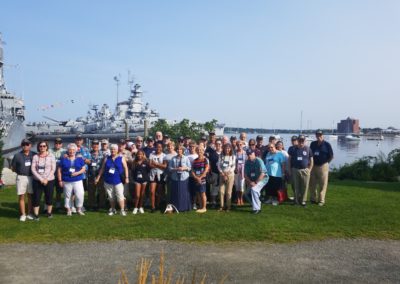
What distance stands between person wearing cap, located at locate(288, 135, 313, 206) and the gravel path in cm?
318

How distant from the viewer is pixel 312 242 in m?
6.86

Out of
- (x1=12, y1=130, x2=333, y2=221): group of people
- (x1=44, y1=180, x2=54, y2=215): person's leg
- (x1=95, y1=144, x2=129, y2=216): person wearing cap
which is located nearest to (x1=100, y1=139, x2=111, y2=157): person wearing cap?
(x1=12, y1=130, x2=333, y2=221): group of people

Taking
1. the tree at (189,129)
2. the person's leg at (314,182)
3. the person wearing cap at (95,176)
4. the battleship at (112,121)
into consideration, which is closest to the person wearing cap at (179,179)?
the person wearing cap at (95,176)

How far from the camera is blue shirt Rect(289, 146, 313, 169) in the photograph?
33.1 ft

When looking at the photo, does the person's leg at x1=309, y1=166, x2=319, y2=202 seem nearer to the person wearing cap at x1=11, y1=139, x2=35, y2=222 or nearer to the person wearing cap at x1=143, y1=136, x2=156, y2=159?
the person wearing cap at x1=143, y1=136, x2=156, y2=159

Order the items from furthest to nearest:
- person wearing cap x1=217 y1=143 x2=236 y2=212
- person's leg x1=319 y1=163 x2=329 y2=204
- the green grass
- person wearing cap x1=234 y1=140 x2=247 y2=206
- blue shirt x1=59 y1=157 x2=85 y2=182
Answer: person's leg x1=319 y1=163 x2=329 y2=204
person wearing cap x1=234 y1=140 x2=247 y2=206
person wearing cap x1=217 y1=143 x2=236 y2=212
blue shirt x1=59 y1=157 x2=85 y2=182
the green grass

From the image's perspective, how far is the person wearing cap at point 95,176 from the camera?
9602mm

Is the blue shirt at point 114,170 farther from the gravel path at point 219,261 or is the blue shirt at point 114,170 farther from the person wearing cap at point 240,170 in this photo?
the person wearing cap at point 240,170

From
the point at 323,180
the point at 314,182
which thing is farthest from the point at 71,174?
the point at 323,180

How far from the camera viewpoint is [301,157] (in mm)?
10078

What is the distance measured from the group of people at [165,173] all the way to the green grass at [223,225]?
0.50m

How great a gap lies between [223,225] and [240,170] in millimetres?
2389

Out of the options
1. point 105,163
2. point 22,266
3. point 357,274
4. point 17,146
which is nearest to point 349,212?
point 357,274

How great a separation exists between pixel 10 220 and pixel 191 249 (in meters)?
4.70
